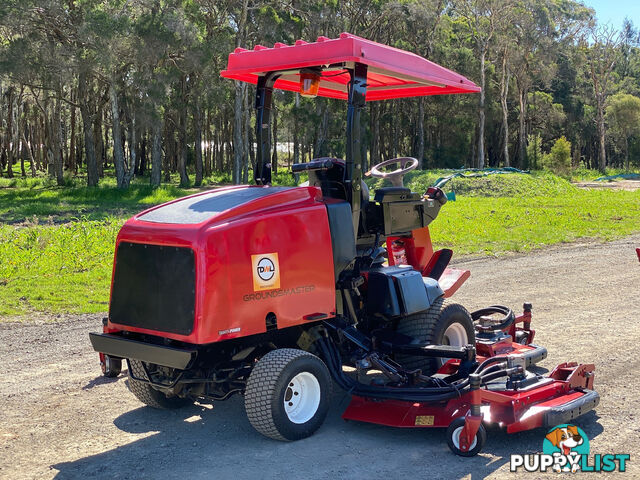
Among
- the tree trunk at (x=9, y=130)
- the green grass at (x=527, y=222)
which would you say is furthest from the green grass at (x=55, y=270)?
the tree trunk at (x=9, y=130)

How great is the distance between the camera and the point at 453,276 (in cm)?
736

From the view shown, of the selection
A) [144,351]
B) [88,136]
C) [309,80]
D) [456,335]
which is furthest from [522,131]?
[144,351]

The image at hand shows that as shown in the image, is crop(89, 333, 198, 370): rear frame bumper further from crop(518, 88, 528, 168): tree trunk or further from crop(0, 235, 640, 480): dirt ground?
crop(518, 88, 528, 168): tree trunk

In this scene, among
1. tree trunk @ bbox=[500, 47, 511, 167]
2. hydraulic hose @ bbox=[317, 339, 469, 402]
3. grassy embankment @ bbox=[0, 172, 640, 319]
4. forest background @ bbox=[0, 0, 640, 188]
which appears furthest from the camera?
tree trunk @ bbox=[500, 47, 511, 167]

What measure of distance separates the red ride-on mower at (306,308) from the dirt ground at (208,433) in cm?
19

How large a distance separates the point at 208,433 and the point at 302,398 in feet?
2.69

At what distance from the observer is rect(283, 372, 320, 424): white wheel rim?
5330 mm

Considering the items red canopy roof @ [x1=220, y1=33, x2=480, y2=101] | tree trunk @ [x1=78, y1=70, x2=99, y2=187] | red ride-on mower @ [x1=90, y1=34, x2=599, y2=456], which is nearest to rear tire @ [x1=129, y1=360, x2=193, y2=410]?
red ride-on mower @ [x1=90, y1=34, x2=599, y2=456]

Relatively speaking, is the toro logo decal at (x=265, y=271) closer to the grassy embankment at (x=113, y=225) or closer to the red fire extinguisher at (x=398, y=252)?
the red fire extinguisher at (x=398, y=252)

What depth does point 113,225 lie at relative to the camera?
18.1m

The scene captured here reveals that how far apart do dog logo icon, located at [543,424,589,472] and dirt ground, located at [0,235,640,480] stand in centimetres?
8

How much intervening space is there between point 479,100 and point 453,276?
48242 mm

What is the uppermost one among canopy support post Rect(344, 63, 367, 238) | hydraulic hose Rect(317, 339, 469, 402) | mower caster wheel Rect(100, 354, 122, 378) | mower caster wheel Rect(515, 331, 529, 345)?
canopy support post Rect(344, 63, 367, 238)

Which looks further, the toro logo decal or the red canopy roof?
the red canopy roof
